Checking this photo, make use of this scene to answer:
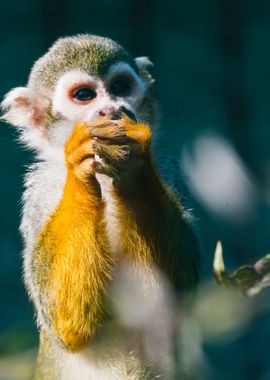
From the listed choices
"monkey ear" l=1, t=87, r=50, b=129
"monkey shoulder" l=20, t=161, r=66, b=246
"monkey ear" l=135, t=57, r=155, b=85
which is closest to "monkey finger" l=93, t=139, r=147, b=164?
"monkey shoulder" l=20, t=161, r=66, b=246

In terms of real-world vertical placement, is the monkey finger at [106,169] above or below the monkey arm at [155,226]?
above

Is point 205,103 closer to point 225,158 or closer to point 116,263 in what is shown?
point 116,263

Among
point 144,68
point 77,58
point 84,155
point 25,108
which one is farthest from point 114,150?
point 144,68

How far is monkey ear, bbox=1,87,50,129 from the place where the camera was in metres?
3.40

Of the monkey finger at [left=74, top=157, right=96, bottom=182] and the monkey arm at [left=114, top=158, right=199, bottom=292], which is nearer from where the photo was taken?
the monkey finger at [left=74, top=157, right=96, bottom=182]

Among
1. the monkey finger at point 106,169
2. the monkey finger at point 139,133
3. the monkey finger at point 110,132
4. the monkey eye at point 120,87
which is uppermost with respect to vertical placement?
the monkey finger at point 110,132

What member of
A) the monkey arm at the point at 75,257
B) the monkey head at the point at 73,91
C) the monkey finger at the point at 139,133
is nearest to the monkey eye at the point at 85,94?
the monkey head at the point at 73,91

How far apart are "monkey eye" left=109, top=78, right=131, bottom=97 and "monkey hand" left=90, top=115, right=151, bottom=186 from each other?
51 centimetres

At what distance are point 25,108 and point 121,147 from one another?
984 millimetres

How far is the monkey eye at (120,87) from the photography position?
10.4ft

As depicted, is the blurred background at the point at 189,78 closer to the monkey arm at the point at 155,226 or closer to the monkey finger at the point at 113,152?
the monkey arm at the point at 155,226

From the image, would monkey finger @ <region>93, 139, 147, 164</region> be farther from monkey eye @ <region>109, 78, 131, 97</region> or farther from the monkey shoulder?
the monkey shoulder

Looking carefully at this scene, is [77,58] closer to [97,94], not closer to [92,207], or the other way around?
[97,94]

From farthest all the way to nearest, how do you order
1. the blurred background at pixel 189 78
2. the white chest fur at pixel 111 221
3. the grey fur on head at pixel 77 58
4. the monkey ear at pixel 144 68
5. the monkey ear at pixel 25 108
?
the blurred background at pixel 189 78, the monkey ear at pixel 144 68, the monkey ear at pixel 25 108, the grey fur on head at pixel 77 58, the white chest fur at pixel 111 221
